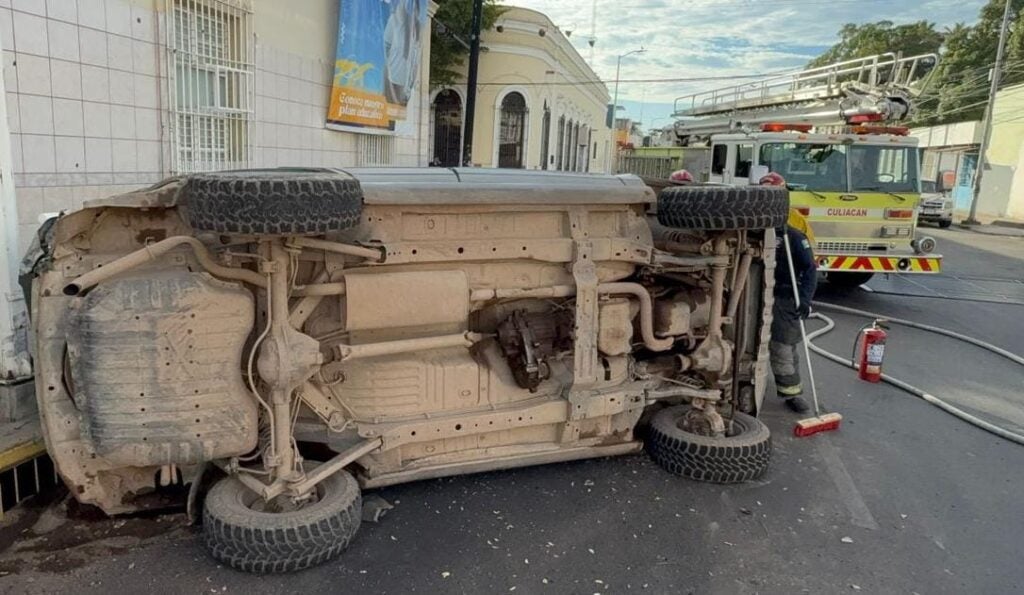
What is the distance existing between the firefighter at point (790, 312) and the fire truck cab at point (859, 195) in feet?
14.6

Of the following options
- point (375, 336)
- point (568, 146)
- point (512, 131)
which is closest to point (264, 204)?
point (375, 336)

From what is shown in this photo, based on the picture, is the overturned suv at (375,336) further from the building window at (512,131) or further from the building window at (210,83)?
the building window at (512,131)

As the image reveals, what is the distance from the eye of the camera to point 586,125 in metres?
40.5

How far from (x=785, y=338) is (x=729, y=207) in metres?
2.20

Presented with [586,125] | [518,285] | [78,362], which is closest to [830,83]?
[518,285]

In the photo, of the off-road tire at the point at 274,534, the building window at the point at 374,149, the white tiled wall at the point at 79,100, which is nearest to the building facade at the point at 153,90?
the white tiled wall at the point at 79,100

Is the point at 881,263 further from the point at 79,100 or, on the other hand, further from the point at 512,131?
the point at 512,131

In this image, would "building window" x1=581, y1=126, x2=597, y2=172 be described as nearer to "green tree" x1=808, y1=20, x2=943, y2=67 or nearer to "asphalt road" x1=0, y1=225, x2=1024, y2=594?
"green tree" x1=808, y1=20, x2=943, y2=67

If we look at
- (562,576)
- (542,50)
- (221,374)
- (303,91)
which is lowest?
(562,576)

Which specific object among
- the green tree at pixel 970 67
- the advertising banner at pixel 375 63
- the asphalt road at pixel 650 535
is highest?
the green tree at pixel 970 67

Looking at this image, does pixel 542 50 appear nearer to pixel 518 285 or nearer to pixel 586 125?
pixel 586 125

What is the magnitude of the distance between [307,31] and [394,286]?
739 centimetres

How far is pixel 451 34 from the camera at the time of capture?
21.6m

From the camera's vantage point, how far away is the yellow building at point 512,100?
23.8 meters
